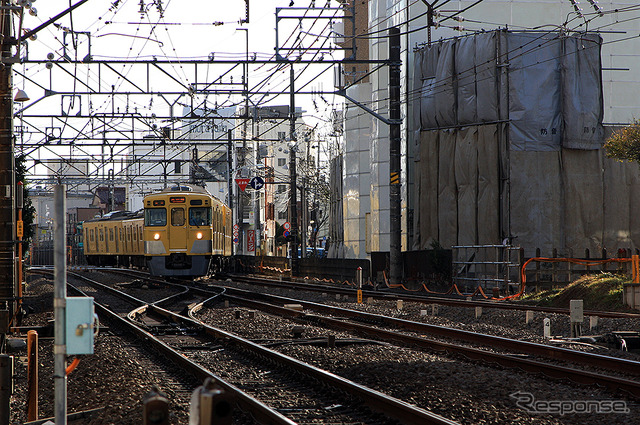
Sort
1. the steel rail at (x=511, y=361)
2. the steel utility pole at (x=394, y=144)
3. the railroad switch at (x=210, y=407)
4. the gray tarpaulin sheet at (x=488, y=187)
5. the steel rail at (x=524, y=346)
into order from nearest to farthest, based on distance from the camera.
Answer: the railroad switch at (x=210, y=407), the steel rail at (x=511, y=361), the steel rail at (x=524, y=346), the steel utility pole at (x=394, y=144), the gray tarpaulin sheet at (x=488, y=187)

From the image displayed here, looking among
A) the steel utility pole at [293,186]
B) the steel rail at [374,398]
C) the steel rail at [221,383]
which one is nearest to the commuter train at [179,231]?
the steel utility pole at [293,186]

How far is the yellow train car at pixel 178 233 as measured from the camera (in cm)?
2791

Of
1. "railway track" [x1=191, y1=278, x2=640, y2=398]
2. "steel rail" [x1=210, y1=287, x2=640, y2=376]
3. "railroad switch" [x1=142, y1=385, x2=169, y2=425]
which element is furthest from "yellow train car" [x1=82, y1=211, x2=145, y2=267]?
"railroad switch" [x1=142, y1=385, x2=169, y2=425]

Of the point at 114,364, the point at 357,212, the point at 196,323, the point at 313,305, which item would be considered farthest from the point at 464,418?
the point at 357,212

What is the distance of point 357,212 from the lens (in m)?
38.6

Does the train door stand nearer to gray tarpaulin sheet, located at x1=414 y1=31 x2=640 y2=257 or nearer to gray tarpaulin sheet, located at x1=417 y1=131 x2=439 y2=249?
gray tarpaulin sheet, located at x1=417 y1=131 x2=439 y2=249

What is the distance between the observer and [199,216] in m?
28.1

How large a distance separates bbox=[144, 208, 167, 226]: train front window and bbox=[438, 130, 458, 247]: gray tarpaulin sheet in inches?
375

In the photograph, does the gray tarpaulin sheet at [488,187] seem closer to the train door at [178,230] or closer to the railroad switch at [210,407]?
the train door at [178,230]

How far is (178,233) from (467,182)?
9957 mm

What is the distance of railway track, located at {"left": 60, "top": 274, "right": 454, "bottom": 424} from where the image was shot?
6652 millimetres

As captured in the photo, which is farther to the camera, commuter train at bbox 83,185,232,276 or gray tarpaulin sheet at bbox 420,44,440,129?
gray tarpaulin sheet at bbox 420,44,440,129

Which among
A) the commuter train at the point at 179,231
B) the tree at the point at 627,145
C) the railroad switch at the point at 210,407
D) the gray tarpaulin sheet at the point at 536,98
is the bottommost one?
the railroad switch at the point at 210,407

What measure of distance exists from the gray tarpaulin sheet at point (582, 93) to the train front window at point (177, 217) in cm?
1288
